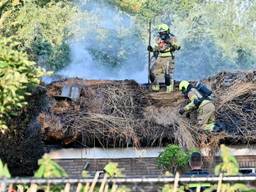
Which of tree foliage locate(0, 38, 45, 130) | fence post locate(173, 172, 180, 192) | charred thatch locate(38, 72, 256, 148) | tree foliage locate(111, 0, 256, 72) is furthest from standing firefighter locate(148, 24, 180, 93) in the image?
tree foliage locate(111, 0, 256, 72)

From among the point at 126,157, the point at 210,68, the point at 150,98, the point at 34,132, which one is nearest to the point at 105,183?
the point at 34,132

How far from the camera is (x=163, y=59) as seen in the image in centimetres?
1352

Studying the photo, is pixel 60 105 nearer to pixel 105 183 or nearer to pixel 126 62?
pixel 105 183

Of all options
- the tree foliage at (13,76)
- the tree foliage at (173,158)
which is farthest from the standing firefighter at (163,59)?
the tree foliage at (13,76)

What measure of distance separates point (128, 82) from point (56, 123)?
2.44m

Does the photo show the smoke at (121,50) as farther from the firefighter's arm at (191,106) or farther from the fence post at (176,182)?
the fence post at (176,182)

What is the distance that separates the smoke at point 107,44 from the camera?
85.3ft

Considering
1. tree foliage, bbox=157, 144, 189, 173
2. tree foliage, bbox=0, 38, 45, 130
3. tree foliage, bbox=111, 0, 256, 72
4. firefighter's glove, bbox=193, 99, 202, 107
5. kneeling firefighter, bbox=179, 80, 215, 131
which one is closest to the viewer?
tree foliage, bbox=0, 38, 45, 130

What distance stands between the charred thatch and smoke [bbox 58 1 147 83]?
11445 millimetres

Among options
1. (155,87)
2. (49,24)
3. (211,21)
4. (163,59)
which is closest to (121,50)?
(49,24)

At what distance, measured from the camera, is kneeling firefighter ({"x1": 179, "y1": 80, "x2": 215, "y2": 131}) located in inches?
460

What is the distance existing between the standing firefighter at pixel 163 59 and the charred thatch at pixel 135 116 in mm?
485

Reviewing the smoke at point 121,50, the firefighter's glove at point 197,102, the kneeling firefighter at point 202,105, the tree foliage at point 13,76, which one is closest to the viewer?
the tree foliage at point 13,76

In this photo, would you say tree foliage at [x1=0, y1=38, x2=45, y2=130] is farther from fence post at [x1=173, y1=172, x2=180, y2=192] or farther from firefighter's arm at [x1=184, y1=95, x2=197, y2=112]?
firefighter's arm at [x1=184, y1=95, x2=197, y2=112]
